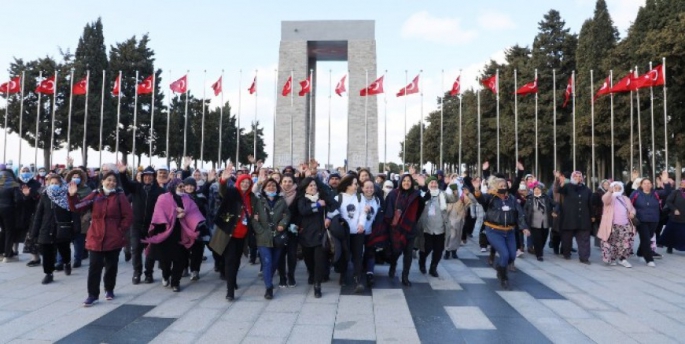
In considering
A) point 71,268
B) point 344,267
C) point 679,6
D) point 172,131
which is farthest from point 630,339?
point 172,131

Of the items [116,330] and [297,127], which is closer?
[116,330]

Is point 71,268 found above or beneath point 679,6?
beneath

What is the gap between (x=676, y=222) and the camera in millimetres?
10695

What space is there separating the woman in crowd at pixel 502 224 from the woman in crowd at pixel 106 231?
Answer: 5.26m

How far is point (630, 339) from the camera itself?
4.90 m

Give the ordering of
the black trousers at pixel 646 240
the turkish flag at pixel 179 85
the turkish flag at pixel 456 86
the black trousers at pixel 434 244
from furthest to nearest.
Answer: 1. the turkish flag at pixel 456 86
2. the turkish flag at pixel 179 85
3. the black trousers at pixel 646 240
4. the black trousers at pixel 434 244

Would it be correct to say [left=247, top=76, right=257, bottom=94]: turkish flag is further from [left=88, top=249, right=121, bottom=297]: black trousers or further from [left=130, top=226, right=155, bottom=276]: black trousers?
[left=88, top=249, right=121, bottom=297]: black trousers

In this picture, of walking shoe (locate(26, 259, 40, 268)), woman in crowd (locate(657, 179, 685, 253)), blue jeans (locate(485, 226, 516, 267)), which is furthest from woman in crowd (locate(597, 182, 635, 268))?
walking shoe (locate(26, 259, 40, 268))

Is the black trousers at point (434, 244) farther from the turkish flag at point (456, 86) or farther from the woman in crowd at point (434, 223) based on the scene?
the turkish flag at point (456, 86)

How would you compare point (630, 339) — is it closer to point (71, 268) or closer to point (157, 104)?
point (71, 268)

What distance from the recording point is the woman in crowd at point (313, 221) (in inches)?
265

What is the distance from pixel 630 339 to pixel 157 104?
4612 centimetres

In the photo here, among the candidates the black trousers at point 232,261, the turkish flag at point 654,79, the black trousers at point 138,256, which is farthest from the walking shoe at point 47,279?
the turkish flag at point 654,79

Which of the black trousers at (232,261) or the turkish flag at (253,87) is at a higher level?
the turkish flag at (253,87)
